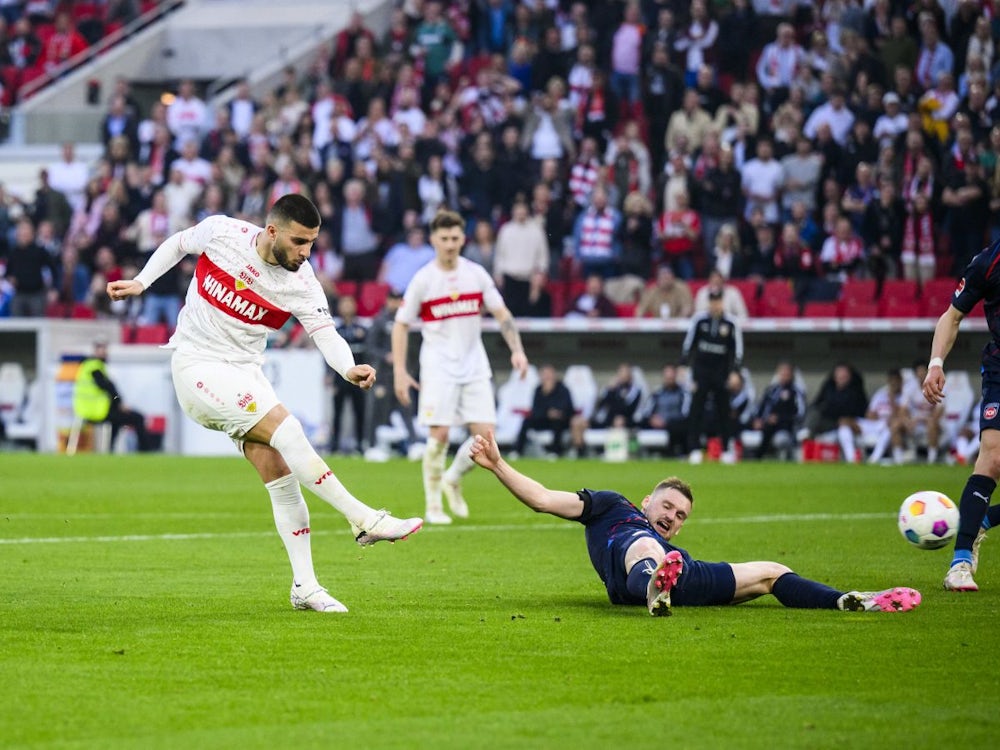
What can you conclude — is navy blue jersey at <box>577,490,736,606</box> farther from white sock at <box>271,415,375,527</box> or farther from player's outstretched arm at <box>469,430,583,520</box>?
white sock at <box>271,415,375,527</box>

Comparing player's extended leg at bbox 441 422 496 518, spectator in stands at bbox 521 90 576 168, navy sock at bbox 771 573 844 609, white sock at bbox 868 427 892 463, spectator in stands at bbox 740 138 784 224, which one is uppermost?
spectator in stands at bbox 521 90 576 168

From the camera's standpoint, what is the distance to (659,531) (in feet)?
28.1

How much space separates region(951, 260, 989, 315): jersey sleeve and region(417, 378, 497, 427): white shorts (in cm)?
618

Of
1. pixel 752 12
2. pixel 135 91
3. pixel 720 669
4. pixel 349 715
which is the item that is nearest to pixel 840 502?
pixel 720 669

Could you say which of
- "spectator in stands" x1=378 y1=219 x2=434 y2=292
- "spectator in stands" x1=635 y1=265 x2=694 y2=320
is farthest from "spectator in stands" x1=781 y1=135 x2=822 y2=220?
"spectator in stands" x1=378 y1=219 x2=434 y2=292

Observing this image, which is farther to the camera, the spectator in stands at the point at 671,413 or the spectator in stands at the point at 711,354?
the spectator in stands at the point at 671,413

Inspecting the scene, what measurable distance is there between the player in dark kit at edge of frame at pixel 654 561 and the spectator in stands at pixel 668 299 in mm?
17175

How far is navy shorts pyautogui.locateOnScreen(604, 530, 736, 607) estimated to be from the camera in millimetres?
8242

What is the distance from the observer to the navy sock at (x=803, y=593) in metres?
8.33

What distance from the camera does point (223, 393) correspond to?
28.1 feet

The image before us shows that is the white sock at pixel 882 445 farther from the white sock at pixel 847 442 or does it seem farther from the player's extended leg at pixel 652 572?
the player's extended leg at pixel 652 572

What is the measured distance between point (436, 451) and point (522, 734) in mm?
9629

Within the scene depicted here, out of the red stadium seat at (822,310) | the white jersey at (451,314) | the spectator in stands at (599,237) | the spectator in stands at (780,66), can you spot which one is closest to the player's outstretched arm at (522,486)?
the white jersey at (451,314)

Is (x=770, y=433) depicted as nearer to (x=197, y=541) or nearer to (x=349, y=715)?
(x=197, y=541)
